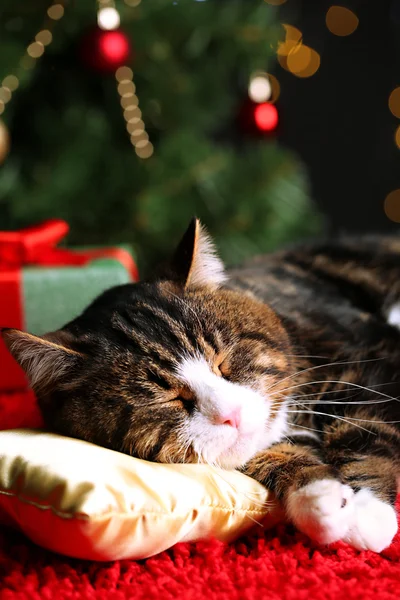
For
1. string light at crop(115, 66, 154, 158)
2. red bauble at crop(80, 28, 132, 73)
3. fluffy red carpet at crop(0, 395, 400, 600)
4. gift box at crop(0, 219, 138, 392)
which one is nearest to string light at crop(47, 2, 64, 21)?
red bauble at crop(80, 28, 132, 73)

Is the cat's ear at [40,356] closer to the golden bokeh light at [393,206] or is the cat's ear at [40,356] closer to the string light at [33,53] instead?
the string light at [33,53]

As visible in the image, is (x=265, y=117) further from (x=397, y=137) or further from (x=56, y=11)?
(x=397, y=137)

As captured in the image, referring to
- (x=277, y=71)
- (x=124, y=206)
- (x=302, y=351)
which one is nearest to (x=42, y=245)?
(x=124, y=206)

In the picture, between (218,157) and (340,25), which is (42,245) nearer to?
(218,157)

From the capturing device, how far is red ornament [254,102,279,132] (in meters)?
1.79

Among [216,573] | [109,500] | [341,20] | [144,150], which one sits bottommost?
[216,573]

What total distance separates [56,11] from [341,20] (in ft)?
4.64

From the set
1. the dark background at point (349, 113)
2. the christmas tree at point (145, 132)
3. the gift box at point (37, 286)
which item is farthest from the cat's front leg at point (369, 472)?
the dark background at point (349, 113)

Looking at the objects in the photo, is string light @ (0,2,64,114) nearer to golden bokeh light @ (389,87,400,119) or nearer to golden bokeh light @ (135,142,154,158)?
golden bokeh light @ (135,142,154,158)

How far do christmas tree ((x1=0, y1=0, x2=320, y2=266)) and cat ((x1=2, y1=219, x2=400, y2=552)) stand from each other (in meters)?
0.86

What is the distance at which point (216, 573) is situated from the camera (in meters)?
0.70

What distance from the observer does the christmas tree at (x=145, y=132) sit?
66.2 inches

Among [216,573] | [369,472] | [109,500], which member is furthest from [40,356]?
[369,472]

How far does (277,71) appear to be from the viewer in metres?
2.54
